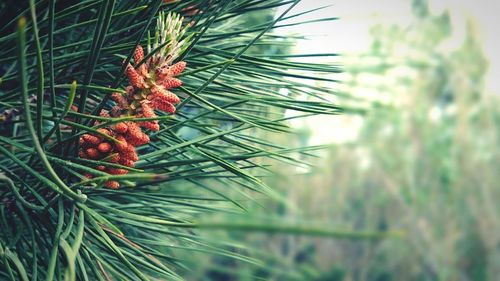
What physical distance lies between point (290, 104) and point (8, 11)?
0.22 m

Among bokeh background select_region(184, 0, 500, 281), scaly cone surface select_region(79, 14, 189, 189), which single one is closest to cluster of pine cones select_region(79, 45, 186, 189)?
scaly cone surface select_region(79, 14, 189, 189)

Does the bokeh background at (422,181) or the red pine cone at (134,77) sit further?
the bokeh background at (422,181)

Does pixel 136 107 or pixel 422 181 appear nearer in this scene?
pixel 136 107

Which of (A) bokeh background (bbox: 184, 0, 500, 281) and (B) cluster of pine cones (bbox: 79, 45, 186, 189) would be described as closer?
(B) cluster of pine cones (bbox: 79, 45, 186, 189)

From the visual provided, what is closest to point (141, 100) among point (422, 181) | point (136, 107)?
point (136, 107)

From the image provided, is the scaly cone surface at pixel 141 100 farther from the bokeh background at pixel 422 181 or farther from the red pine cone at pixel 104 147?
the bokeh background at pixel 422 181

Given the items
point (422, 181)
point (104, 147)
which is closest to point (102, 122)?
point (104, 147)

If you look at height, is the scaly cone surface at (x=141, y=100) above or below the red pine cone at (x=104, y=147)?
above

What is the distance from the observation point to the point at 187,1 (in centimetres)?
39

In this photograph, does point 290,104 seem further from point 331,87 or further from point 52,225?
point 52,225

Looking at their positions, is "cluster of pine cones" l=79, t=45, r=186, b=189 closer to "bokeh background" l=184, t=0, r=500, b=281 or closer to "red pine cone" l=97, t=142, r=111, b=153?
"red pine cone" l=97, t=142, r=111, b=153

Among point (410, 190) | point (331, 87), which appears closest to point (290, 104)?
point (331, 87)

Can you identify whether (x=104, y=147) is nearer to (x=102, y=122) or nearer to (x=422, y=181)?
(x=102, y=122)

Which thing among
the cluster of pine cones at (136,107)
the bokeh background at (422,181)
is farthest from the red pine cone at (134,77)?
the bokeh background at (422,181)
